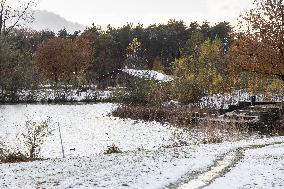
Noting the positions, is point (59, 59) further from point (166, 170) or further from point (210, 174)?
point (210, 174)

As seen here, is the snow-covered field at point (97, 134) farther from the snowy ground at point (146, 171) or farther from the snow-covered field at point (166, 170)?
the snowy ground at point (146, 171)

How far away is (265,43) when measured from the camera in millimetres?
39281

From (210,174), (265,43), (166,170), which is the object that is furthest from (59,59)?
(210,174)

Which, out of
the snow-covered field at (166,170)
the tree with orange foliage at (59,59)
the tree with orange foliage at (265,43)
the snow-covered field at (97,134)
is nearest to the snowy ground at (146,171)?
the snow-covered field at (166,170)

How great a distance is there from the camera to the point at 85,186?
1088 cm

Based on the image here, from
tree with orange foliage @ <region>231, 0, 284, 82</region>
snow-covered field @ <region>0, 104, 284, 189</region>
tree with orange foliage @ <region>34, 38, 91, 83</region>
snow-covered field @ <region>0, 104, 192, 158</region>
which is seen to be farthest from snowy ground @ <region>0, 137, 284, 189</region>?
tree with orange foliage @ <region>34, 38, 91, 83</region>

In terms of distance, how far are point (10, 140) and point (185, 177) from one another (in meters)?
17.8

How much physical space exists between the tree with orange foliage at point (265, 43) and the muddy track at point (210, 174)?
23700 millimetres

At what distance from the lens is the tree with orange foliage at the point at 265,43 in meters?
38.9

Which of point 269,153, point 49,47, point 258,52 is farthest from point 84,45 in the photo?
point 269,153

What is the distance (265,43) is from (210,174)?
93.0 feet

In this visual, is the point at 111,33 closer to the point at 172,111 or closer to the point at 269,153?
the point at 172,111

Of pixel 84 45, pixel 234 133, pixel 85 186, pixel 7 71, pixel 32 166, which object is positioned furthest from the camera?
pixel 84 45

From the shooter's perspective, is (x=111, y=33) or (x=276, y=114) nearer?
(x=276, y=114)
